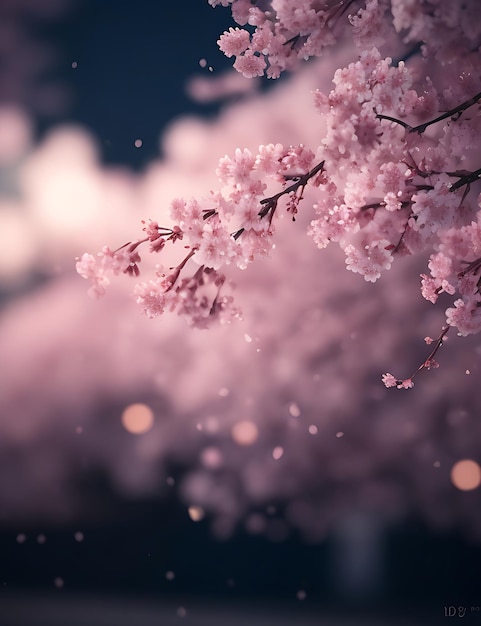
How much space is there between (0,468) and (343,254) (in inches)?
51.0

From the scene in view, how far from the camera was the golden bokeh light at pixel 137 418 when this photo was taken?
6.56 feet

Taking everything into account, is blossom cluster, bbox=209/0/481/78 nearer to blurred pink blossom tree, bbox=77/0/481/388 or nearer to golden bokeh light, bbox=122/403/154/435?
blurred pink blossom tree, bbox=77/0/481/388

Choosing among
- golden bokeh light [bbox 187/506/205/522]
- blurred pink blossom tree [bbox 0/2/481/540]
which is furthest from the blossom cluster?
golden bokeh light [bbox 187/506/205/522]

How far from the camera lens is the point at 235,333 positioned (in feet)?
6.65

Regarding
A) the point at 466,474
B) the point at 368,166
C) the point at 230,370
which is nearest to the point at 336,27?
the point at 368,166

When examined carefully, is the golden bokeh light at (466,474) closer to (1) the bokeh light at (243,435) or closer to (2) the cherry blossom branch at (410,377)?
(2) the cherry blossom branch at (410,377)

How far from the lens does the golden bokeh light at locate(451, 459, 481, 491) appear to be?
202 centimetres

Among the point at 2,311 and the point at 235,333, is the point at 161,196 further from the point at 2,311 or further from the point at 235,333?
the point at 2,311

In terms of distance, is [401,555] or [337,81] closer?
[337,81]

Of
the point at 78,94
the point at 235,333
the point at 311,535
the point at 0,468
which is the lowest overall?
the point at 311,535

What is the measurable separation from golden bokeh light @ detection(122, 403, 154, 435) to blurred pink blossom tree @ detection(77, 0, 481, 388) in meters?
0.37

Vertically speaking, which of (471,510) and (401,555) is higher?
(471,510)

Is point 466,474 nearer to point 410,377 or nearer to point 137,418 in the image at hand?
point 410,377

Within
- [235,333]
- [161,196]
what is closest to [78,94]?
[161,196]
